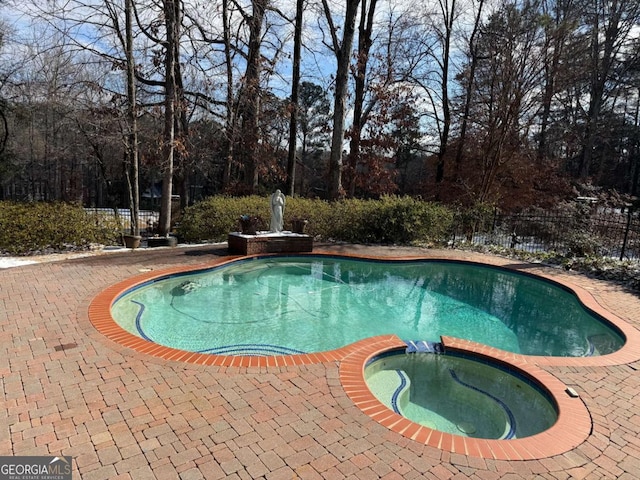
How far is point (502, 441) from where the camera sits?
111 inches

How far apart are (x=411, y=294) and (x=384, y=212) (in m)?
4.92

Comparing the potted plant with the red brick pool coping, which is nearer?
the red brick pool coping

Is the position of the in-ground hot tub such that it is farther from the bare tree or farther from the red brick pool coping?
the bare tree

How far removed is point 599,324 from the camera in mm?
6031

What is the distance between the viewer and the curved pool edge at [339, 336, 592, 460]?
107 inches

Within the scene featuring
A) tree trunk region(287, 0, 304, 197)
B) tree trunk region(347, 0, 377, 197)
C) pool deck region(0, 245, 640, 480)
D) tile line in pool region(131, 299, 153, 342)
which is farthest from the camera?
tree trunk region(347, 0, 377, 197)

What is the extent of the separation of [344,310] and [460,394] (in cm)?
283

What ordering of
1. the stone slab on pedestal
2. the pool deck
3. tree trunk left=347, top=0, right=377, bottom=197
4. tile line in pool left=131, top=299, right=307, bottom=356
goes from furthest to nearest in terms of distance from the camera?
tree trunk left=347, top=0, right=377, bottom=197 < the stone slab on pedestal < tile line in pool left=131, top=299, right=307, bottom=356 < the pool deck

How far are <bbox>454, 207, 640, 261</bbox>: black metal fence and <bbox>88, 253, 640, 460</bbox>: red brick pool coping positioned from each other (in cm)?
673

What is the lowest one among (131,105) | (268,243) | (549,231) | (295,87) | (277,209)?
(268,243)

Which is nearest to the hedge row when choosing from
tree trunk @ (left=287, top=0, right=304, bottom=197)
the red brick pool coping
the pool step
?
tree trunk @ (left=287, top=0, right=304, bottom=197)

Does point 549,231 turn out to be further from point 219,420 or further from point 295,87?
point 219,420
